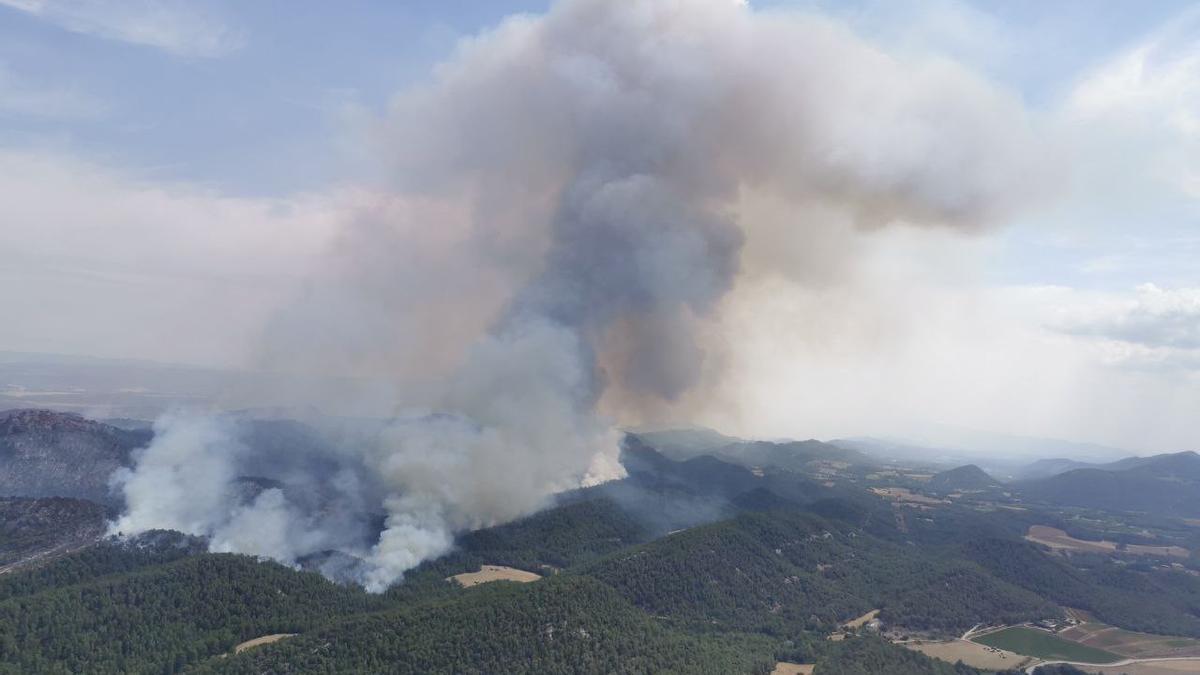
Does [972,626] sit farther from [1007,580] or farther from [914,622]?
[1007,580]

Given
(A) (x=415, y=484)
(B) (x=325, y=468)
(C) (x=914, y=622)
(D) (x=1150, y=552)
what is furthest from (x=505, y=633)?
(D) (x=1150, y=552)

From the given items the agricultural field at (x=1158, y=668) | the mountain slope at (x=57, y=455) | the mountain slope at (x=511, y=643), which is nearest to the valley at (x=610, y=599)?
the mountain slope at (x=511, y=643)

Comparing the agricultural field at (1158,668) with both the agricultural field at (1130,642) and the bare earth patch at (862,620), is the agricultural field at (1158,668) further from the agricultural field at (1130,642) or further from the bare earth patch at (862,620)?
the bare earth patch at (862,620)

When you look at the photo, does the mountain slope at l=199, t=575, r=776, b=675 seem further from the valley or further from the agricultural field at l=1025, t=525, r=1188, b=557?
the agricultural field at l=1025, t=525, r=1188, b=557

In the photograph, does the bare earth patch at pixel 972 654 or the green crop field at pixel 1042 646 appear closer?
the bare earth patch at pixel 972 654


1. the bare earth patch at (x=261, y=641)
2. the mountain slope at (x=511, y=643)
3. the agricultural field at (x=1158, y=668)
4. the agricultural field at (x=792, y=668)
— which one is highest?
the mountain slope at (x=511, y=643)

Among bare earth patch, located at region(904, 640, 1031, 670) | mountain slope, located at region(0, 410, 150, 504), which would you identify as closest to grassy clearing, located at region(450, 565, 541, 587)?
bare earth patch, located at region(904, 640, 1031, 670)

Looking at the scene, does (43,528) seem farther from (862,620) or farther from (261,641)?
(862,620)
